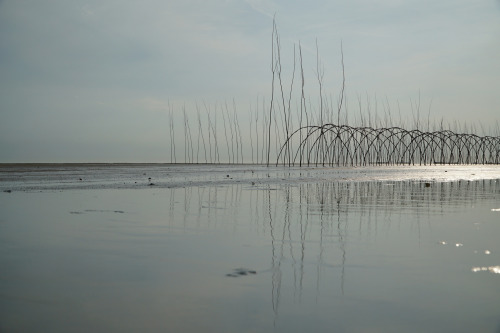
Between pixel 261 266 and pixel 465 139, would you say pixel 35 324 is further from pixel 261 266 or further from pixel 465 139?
pixel 465 139

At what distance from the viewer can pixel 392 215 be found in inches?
244

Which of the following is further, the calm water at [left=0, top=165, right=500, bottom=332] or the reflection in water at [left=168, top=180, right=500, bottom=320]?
the reflection in water at [left=168, top=180, right=500, bottom=320]

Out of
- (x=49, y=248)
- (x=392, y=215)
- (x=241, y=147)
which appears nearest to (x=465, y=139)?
(x=241, y=147)

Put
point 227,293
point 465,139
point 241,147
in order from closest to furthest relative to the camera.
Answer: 1. point 227,293
2. point 241,147
3. point 465,139

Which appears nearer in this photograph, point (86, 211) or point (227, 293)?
point (227, 293)

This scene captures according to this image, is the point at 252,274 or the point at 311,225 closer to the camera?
the point at 252,274

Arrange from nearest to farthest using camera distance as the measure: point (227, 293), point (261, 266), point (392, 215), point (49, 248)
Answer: point (227, 293)
point (261, 266)
point (49, 248)
point (392, 215)

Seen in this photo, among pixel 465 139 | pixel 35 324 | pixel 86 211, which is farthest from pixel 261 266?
pixel 465 139

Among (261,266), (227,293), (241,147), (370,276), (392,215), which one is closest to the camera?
A: (227,293)

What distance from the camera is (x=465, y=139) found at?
60.9 meters

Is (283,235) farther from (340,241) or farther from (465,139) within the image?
(465,139)

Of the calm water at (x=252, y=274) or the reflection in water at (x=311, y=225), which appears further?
the reflection in water at (x=311, y=225)

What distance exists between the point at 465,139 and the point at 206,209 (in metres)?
61.7

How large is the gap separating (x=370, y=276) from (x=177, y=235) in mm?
2363
